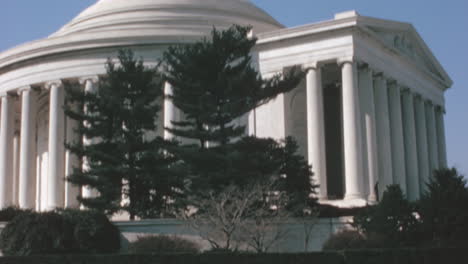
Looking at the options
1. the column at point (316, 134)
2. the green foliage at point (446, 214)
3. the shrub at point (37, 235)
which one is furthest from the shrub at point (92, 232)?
the column at point (316, 134)

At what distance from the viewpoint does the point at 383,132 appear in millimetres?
70500

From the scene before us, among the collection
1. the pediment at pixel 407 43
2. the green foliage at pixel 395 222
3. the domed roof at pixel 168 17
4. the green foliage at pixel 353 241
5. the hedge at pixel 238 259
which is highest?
the domed roof at pixel 168 17

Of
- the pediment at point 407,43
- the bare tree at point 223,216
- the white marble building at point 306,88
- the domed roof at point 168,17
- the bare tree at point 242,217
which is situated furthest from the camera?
the domed roof at point 168,17

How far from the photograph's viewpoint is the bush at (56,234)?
43000 millimetres

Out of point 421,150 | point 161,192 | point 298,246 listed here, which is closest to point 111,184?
point 161,192

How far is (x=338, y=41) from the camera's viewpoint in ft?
220

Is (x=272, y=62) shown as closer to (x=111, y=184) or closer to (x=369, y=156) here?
(x=369, y=156)

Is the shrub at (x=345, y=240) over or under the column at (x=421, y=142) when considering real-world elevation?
under

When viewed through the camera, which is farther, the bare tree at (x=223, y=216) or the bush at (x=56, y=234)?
the bare tree at (x=223, y=216)

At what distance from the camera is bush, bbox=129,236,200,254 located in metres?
45.4

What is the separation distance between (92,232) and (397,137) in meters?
37.5

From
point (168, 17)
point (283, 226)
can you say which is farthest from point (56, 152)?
point (283, 226)

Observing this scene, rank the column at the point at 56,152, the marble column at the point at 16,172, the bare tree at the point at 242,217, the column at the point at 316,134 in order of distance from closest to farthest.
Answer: the bare tree at the point at 242,217, the column at the point at 316,134, the column at the point at 56,152, the marble column at the point at 16,172

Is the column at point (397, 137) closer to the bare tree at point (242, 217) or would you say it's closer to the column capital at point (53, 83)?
the bare tree at point (242, 217)
